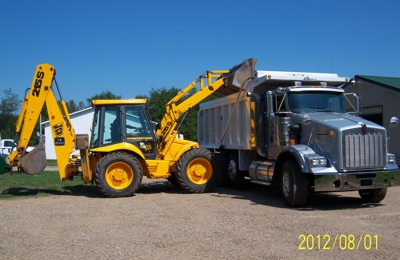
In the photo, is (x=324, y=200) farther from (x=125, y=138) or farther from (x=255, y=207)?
(x=125, y=138)

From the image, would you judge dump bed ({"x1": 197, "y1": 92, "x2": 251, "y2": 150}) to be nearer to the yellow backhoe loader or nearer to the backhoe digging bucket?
the yellow backhoe loader

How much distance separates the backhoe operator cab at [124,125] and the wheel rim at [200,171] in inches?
46.6

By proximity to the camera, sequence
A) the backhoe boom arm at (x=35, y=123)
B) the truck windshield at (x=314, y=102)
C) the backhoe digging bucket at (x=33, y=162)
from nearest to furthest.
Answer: the truck windshield at (x=314, y=102), the backhoe digging bucket at (x=33, y=162), the backhoe boom arm at (x=35, y=123)

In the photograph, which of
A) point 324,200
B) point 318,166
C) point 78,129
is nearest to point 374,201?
point 324,200

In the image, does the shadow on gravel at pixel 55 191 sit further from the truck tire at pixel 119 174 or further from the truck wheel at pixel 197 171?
the truck wheel at pixel 197 171

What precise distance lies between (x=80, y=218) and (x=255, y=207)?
3.83 meters

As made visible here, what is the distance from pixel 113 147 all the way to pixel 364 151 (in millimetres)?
6517

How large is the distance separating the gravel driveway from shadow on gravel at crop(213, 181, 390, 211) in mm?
24

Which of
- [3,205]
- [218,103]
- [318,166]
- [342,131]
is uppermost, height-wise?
[218,103]

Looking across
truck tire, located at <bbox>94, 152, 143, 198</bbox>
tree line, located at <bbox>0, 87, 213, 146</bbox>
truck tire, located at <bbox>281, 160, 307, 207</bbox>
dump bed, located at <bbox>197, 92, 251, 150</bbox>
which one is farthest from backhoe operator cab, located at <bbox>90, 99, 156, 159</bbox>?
tree line, located at <bbox>0, 87, 213, 146</bbox>

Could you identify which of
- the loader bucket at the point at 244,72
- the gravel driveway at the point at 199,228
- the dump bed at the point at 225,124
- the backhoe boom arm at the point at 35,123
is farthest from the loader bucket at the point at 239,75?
the backhoe boom arm at the point at 35,123

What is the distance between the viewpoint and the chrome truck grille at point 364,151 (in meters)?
9.16

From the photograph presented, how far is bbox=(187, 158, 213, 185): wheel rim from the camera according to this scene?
12.7 metres

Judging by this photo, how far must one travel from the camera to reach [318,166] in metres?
9.16
